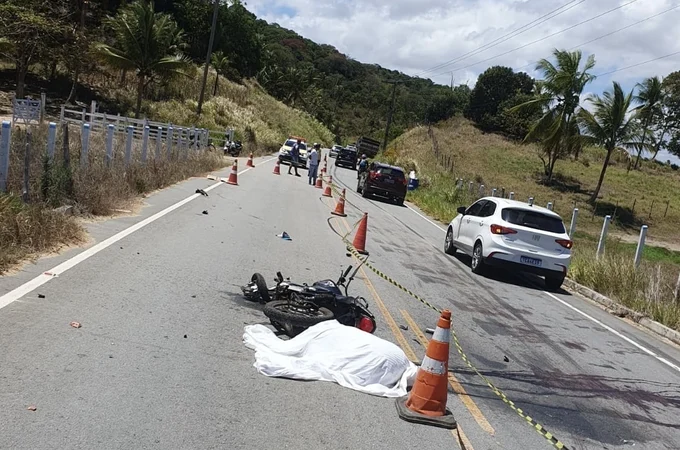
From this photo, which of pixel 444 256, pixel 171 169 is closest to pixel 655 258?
pixel 444 256

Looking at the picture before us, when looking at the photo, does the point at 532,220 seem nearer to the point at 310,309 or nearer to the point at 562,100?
the point at 310,309

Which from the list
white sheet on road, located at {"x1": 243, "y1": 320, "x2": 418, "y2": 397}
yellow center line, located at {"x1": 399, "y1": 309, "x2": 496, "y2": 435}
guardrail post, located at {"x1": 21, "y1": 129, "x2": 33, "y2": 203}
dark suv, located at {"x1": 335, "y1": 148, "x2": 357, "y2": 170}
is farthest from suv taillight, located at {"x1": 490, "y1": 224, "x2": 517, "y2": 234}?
dark suv, located at {"x1": 335, "y1": 148, "x2": 357, "y2": 170}

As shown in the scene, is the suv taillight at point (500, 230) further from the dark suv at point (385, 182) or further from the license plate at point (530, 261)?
the dark suv at point (385, 182)

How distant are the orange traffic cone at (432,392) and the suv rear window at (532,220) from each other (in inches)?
326

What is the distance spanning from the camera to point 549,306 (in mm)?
11156

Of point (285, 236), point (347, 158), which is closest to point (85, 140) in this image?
point (285, 236)

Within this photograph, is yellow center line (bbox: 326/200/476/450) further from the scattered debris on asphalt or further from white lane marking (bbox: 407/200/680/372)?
white lane marking (bbox: 407/200/680/372)

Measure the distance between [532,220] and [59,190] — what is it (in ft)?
29.3

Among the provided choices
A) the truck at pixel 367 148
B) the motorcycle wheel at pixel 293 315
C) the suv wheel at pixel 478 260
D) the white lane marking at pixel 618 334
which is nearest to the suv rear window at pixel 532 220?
the suv wheel at pixel 478 260

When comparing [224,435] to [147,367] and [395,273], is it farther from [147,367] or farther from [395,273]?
[395,273]

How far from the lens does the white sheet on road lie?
5523 millimetres

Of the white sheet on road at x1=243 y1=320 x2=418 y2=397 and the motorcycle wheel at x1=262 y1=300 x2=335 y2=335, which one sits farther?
the motorcycle wheel at x1=262 y1=300 x2=335 y2=335

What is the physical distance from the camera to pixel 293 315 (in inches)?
255

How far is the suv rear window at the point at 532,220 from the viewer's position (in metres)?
13.0
